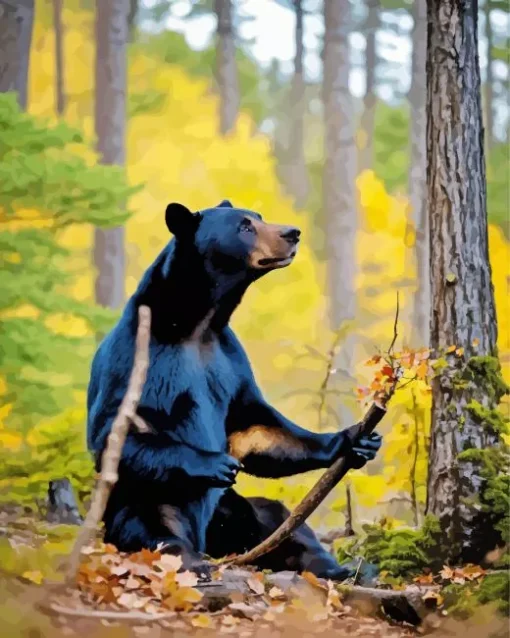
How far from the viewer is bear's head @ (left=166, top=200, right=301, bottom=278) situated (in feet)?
10.1

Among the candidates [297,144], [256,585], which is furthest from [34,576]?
[297,144]

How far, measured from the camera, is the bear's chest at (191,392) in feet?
9.95

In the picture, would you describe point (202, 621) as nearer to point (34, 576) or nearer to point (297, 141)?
point (34, 576)

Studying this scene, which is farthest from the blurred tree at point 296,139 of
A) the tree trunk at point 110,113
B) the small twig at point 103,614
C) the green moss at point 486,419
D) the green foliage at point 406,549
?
the small twig at point 103,614

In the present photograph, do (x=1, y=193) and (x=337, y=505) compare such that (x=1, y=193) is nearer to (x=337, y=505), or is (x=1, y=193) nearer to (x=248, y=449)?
(x=248, y=449)

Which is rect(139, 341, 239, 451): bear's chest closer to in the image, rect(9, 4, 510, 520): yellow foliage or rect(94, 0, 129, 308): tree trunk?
rect(9, 4, 510, 520): yellow foliage

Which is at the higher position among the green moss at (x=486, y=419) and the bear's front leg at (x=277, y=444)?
the green moss at (x=486, y=419)

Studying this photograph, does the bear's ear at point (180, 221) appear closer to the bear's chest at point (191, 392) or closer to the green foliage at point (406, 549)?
the bear's chest at point (191, 392)

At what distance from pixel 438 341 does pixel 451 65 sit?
1026mm

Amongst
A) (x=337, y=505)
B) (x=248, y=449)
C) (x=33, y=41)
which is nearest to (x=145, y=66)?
(x=33, y=41)

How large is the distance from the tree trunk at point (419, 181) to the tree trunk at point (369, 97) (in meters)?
0.16

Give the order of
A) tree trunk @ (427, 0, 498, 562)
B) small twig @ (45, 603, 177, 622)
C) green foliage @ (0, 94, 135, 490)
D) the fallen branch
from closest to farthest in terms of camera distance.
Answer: small twig @ (45, 603, 177, 622)
the fallen branch
green foliage @ (0, 94, 135, 490)
tree trunk @ (427, 0, 498, 562)

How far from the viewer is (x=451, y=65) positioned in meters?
3.35

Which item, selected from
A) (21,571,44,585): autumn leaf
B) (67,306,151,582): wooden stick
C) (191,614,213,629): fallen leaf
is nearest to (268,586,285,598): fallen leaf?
(191,614,213,629): fallen leaf
